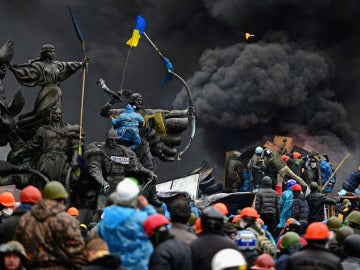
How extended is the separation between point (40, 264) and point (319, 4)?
33.4 m

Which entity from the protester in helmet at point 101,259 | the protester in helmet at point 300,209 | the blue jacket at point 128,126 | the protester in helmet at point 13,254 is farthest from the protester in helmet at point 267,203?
the protester in helmet at point 13,254

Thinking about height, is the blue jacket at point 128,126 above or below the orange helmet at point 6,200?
above

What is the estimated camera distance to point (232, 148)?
121ft

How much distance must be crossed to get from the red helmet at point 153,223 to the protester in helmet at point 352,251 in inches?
72.8

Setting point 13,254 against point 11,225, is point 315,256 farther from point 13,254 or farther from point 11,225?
point 11,225

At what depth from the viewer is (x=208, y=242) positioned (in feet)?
27.5

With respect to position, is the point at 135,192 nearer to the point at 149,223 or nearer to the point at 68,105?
the point at 149,223

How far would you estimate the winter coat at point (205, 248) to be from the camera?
8273 millimetres

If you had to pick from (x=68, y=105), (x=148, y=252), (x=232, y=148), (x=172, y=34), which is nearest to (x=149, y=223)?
(x=148, y=252)

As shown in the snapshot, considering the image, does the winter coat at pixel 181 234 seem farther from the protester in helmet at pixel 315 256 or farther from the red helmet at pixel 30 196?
the red helmet at pixel 30 196

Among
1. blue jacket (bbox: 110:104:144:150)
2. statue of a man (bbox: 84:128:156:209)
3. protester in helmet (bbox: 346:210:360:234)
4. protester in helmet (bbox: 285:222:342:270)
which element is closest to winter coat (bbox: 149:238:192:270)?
Answer: protester in helmet (bbox: 285:222:342:270)

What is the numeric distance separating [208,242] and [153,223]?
570mm

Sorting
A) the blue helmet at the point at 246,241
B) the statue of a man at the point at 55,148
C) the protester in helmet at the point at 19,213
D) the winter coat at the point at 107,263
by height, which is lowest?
the winter coat at the point at 107,263

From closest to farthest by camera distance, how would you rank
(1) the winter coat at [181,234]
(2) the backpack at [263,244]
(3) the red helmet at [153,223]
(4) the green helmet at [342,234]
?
(3) the red helmet at [153,223], (1) the winter coat at [181,234], (4) the green helmet at [342,234], (2) the backpack at [263,244]
